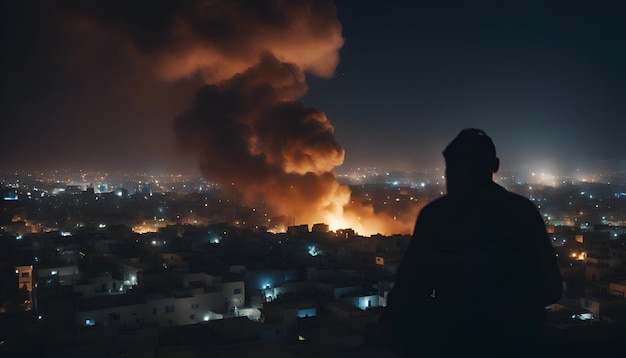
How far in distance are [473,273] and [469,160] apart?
28cm

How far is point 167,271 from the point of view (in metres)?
14.4

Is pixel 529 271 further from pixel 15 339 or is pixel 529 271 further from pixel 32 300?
pixel 32 300

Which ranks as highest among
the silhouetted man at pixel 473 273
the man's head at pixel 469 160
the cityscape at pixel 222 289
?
the man's head at pixel 469 160

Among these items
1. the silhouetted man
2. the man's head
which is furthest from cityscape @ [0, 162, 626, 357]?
the man's head

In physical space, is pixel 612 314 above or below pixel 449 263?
below

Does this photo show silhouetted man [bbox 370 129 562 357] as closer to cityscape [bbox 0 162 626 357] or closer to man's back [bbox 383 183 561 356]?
man's back [bbox 383 183 561 356]

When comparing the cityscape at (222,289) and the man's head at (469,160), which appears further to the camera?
the cityscape at (222,289)

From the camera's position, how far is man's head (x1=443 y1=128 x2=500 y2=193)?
4.83ft

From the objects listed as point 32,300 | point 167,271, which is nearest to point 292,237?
point 167,271

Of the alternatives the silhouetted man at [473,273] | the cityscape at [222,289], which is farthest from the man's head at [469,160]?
the cityscape at [222,289]

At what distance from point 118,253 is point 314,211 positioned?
429 inches

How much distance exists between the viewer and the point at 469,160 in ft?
4.85

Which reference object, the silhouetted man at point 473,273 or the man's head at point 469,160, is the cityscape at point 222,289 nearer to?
the silhouetted man at point 473,273

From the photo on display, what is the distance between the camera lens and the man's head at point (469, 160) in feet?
4.83
